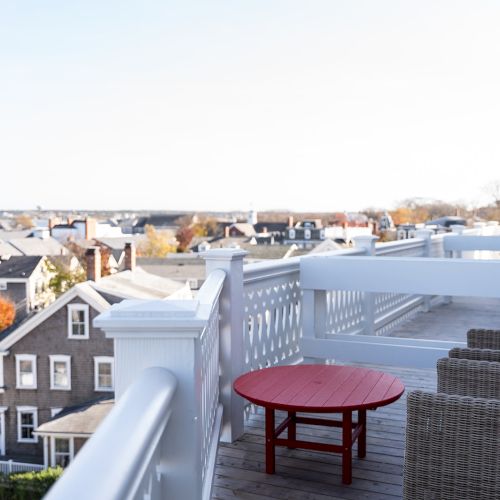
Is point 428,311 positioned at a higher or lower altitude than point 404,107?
lower

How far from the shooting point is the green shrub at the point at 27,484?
20.0m

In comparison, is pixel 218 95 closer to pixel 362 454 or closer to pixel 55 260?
pixel 55 260

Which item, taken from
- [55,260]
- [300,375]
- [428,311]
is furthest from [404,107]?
[300,375]

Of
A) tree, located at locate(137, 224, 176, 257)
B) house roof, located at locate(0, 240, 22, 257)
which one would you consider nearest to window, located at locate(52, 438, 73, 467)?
house roof, located at locate(0, 240, 22, 257)

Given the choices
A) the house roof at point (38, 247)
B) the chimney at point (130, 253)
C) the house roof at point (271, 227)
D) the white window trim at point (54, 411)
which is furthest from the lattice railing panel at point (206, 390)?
the house roof at point (271, 227)

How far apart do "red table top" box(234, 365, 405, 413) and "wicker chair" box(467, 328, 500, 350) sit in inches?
17.8

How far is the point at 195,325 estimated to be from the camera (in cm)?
177

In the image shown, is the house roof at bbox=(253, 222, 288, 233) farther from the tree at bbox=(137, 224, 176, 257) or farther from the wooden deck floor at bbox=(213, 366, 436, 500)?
the wooden deck floor at bbox=(213, 366, 436, 500)

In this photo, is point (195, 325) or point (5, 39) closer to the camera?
point (195, 325)

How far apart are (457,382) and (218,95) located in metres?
57.8

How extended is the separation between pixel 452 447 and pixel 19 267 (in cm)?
4535

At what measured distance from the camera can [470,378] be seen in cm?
262

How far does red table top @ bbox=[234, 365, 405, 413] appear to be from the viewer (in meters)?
3.21

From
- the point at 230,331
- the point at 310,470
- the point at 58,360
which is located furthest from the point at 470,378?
the point at 58,360
